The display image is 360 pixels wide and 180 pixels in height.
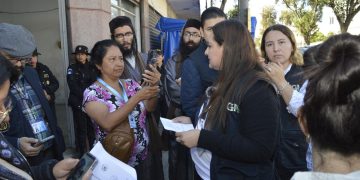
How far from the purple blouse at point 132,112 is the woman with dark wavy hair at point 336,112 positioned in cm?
187

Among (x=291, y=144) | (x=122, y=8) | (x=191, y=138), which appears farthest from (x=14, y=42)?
(x=122, y=8)

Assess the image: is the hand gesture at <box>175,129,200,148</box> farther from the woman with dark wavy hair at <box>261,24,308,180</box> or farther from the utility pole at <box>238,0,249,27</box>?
the utility pole at <box>238,0,249,27</box>

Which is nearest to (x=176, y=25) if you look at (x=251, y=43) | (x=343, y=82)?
(x=251, y=43)

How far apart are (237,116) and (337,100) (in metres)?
0.99

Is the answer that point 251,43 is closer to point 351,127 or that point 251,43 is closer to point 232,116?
point 232,116

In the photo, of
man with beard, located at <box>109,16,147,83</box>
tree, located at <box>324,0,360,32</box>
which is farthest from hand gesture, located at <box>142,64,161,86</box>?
tree, located at <box>324,0,360,32</box>

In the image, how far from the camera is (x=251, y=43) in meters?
2.08

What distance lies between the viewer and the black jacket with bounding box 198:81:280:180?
1.89 m

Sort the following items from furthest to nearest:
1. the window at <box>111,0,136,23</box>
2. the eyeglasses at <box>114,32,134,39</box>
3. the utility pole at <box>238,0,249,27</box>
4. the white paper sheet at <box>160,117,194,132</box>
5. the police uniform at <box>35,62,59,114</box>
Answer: the window at <box>111,0,136,23</box> < the utility pole at <box>238,0,249,27</box> < the police uniform at <box>35,62,59,114</box> < the eyeglasses at <box>114,32,134,39</box> < the white paper sheet at <box>160,117,194,132</box>

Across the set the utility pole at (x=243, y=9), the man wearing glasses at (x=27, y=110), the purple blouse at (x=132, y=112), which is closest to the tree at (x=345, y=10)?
the utility pole at (x=243, y=9)

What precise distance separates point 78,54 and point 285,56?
3.42m

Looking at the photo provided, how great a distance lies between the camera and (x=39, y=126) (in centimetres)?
274

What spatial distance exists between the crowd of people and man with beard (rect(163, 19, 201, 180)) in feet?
0.04

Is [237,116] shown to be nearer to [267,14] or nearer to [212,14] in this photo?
[212,14]
